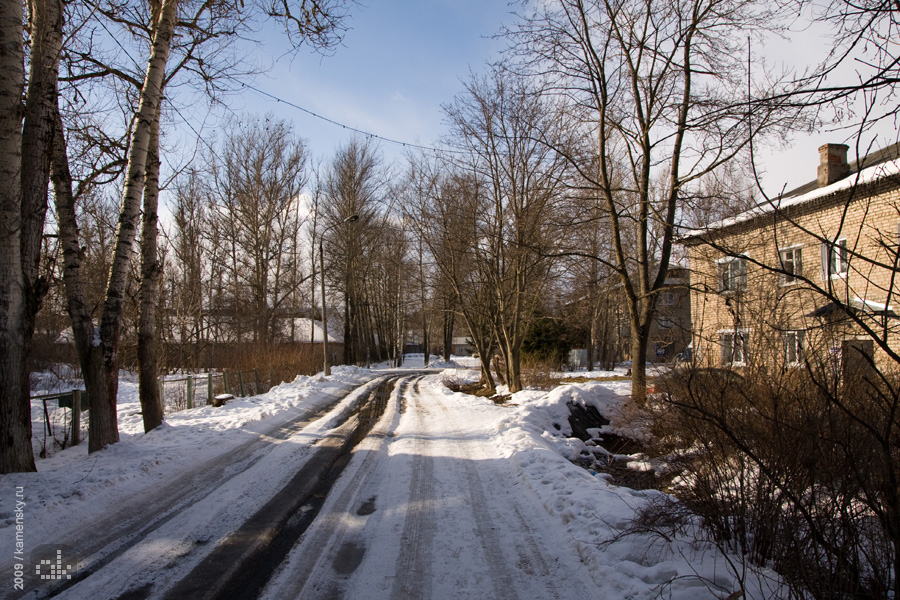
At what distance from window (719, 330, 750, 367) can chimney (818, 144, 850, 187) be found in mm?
17359

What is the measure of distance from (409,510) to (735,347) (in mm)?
3504

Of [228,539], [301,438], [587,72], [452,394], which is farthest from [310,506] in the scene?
[452,394]

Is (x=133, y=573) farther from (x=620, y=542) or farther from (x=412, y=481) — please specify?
(x=620, y=542)

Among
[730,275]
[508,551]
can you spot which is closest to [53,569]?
[508,551]

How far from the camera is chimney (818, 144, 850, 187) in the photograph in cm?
1808

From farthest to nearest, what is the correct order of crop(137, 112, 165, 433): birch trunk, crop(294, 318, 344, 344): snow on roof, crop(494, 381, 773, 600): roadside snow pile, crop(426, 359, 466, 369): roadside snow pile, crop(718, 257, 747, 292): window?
crop(294, 318, 344, 344): snow on roof
crop(426, 359, 466, 369): roadside snow pile
crop(137, 112, 165, 433): birch trunk
crop(718, 257, 747, 292): window
crop(494, 381, 773, 600): roadside snow pile

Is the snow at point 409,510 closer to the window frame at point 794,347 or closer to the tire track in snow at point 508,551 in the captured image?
the tire track in snow at point 508,551

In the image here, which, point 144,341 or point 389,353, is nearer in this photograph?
point 144,341

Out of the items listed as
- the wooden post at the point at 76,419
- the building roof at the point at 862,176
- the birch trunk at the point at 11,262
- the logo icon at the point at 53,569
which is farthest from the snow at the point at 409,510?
the building roof at the point at 862,176

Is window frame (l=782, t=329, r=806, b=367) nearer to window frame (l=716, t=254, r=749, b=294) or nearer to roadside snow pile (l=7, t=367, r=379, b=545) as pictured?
window frame (l=716, t=254, r=749, b=294)

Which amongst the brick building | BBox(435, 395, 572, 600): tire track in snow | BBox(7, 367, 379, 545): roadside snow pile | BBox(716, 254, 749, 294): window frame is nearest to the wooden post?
BBox(7, 367, 379, 545): roadside snow pile

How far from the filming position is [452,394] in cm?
1689

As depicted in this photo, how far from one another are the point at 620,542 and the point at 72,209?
8.26 meters

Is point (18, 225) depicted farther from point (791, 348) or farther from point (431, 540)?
point (791, 348)
